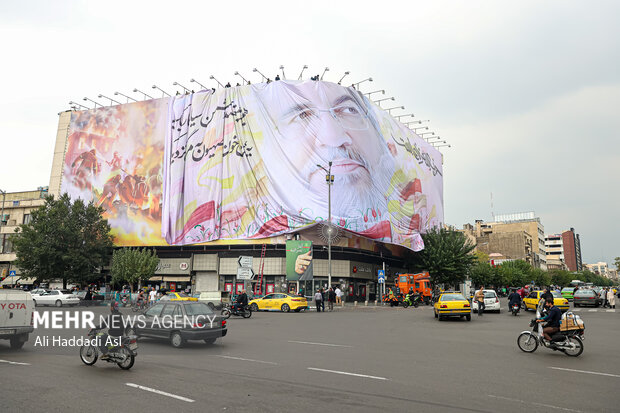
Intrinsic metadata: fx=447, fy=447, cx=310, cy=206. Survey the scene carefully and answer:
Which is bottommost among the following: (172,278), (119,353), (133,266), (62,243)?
(119,353)

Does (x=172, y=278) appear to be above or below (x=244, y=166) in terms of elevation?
below

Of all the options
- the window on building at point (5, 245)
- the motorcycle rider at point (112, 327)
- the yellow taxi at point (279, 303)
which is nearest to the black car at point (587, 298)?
the yellow taxi at point (279, 303)

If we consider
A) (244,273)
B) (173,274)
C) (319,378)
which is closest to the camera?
(319,378)

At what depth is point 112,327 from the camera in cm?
927

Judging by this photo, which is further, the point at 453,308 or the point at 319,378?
the point at 453,308

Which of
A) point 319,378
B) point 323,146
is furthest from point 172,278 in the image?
point 319,378

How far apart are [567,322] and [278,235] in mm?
35654

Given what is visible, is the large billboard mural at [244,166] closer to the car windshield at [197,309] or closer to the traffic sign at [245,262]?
the traffic sign at [245,262]

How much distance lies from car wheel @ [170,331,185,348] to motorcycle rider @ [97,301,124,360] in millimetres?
3377

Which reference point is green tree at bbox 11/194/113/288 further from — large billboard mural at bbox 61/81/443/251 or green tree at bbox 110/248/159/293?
large billboard mural at bbox 61/81/443/251

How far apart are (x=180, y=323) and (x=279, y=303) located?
18.8 meters

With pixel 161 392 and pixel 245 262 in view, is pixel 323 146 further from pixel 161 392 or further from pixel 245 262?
pixel 161 392

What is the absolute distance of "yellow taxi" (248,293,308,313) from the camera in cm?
3075

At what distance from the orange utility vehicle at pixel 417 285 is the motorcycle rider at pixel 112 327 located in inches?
1347
